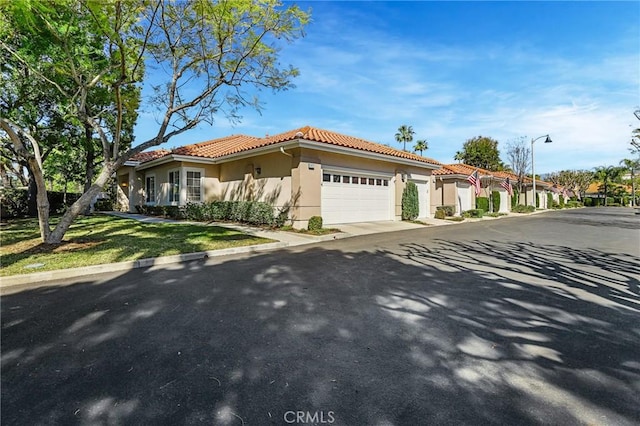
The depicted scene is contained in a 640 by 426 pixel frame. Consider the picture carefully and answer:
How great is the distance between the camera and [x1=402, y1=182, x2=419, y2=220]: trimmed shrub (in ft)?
56.5

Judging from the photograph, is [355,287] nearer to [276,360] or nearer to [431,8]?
[276,360]

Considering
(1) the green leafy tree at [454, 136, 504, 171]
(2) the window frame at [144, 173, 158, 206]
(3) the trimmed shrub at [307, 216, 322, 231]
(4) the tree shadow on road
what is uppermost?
(1) the green leafy tree at [454, 136, 504, 171]

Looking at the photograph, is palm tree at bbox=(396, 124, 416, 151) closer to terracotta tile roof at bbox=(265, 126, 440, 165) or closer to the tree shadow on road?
terracotta tile roof at bbox=(265, 126, 440, 165)

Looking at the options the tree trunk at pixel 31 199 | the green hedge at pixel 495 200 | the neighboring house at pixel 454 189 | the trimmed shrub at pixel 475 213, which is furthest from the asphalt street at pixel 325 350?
the green hedge at pixel 495 200

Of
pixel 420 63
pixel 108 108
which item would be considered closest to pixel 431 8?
pixel 420 63

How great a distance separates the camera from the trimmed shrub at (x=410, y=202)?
56.5 ft

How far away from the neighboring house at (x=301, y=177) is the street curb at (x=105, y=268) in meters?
5.19

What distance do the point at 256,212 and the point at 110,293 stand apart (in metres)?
8.98

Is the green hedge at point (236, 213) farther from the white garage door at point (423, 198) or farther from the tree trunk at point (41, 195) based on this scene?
the white garage door at point (423, 198)

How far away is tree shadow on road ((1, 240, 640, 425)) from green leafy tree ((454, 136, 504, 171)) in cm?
4357

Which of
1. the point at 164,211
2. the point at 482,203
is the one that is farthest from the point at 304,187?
the point at 482,203

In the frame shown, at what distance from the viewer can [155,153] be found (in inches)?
908

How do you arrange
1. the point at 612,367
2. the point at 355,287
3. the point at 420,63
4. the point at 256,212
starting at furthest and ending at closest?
the point at 256,212 < the point at 420,63 < the point at 355,287 < the point at 612,367

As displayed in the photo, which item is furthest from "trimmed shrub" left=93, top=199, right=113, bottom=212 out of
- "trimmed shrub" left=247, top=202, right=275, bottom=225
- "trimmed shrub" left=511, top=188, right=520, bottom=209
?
"trimmed shrub" left=511, top=188, right=520, bottom=209
